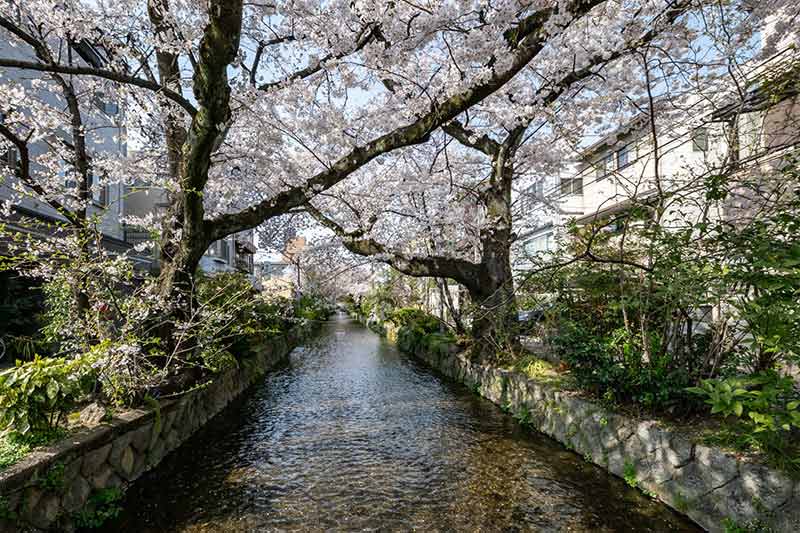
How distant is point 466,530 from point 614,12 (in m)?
7.79

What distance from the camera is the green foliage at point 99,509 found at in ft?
12.9

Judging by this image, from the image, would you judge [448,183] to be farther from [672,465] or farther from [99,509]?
[99,509]

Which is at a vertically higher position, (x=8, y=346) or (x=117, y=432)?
(x=8, y=346)

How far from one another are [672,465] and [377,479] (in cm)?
334

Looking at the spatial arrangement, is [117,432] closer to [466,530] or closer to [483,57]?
[466,530]

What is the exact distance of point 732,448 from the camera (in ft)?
12.9

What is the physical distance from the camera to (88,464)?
416cm

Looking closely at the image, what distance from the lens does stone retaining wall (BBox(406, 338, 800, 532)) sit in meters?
3.44

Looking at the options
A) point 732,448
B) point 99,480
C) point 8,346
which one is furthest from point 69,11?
point 732,448

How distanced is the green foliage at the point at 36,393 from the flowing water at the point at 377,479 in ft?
4.21

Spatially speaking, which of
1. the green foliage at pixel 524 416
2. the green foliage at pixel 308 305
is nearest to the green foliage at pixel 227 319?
the green foliage at pixel 524 416

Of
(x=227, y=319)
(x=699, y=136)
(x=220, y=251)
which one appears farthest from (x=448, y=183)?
(x=220, y=251)

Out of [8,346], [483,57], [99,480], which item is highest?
[483,57]

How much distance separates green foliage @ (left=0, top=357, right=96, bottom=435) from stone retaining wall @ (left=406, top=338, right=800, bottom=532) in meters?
6.09
